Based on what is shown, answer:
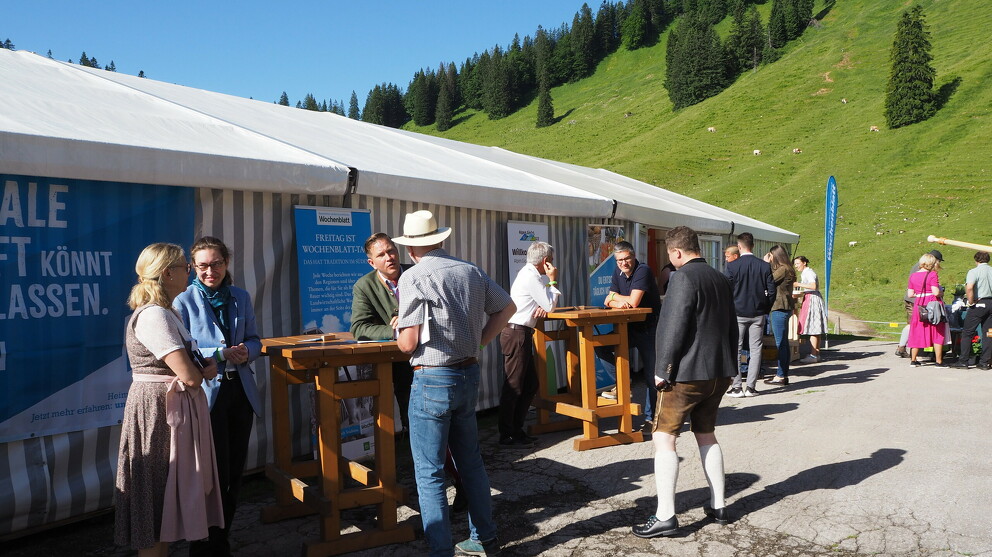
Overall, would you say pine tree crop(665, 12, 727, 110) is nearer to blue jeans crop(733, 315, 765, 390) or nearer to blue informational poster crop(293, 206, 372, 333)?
blue jeans crop(733, 315, 765, 390)

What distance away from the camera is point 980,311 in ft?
32.0

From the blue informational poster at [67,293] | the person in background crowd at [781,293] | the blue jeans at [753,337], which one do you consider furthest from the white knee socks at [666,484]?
the person in background crowd at [781,293]

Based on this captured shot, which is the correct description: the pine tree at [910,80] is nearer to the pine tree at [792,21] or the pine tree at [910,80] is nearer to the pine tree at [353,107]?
the pine tree at [792,21]

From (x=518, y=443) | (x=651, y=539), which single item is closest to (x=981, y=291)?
(x=518, y=443)

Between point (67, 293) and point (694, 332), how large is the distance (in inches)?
141

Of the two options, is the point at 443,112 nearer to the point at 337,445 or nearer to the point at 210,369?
the point at 337,445

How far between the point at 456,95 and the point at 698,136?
5492 cm

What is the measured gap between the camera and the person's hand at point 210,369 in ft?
10.5

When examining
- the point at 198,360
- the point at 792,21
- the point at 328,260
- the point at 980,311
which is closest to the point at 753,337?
the point at 980,311

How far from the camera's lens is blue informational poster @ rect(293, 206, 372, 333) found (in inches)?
202

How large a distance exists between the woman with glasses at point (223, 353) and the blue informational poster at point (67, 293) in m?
0.88

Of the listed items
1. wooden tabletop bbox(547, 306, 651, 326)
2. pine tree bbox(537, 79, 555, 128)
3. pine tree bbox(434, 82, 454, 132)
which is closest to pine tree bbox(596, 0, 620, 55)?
pine tree bbox(434, 82, 454, 132)

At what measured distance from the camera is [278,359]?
13.3 feet

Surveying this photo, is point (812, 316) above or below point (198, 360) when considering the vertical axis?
below
